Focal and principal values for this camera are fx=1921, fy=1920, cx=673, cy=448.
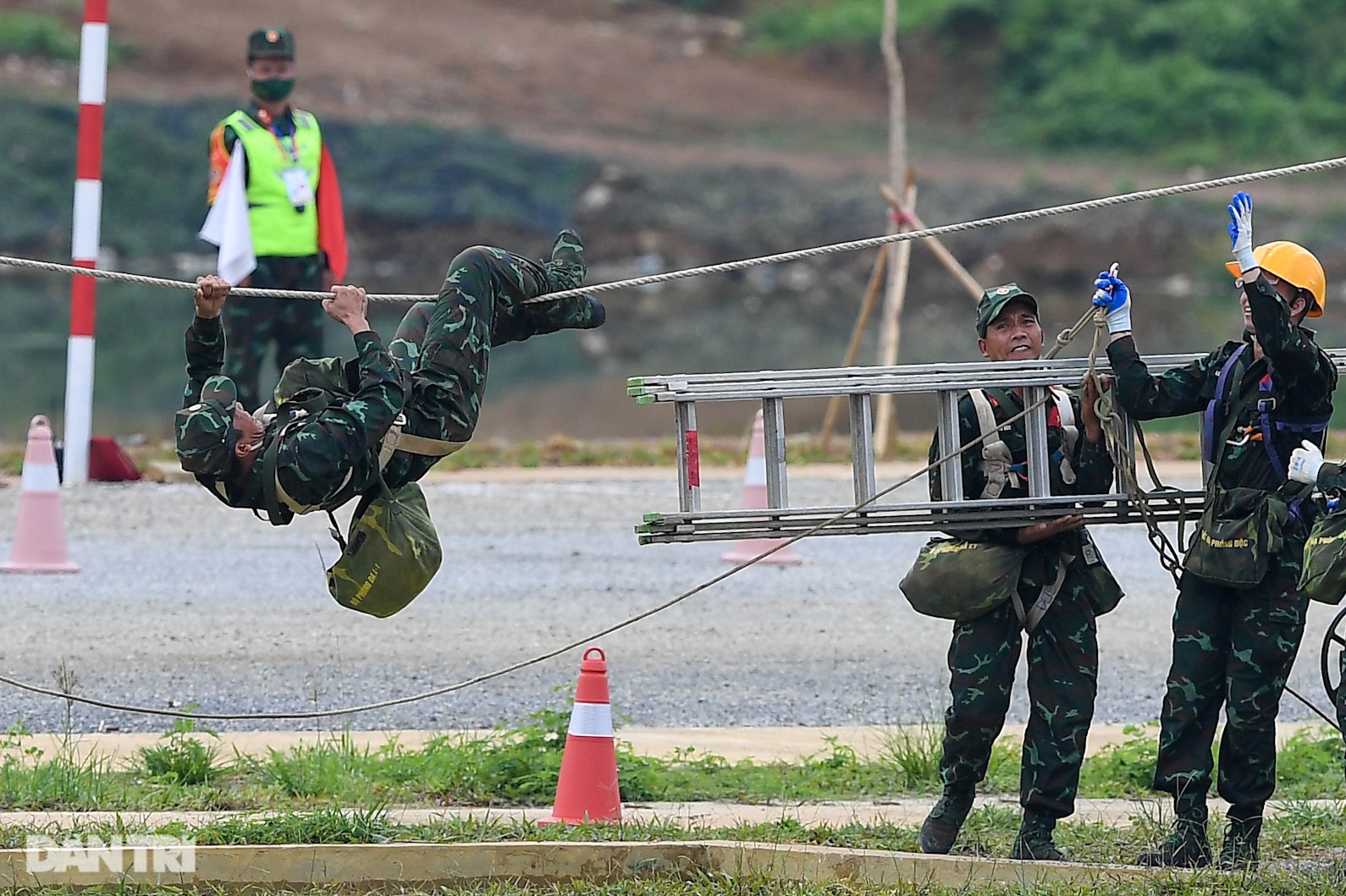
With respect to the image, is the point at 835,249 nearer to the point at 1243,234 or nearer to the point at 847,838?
the point at 1243,234

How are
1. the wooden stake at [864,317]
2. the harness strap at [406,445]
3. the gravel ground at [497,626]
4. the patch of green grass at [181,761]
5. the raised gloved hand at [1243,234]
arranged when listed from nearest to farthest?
→ the raised gloved hand at [1243,234]
the harness strap at [406,445]
the patch of green grass at [181,761]
the gravel ground at [497,626]
the wooden stake at [864,317]

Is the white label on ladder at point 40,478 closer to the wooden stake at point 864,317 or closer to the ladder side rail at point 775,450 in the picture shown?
the wooden stake at point 864,317

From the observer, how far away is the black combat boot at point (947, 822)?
6.00 metres

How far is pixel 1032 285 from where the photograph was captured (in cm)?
3944

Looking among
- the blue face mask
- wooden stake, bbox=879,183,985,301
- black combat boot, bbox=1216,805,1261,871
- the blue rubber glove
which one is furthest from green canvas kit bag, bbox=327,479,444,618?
wooden stake, bbox=879,183,985,301

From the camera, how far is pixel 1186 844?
19.3 ft

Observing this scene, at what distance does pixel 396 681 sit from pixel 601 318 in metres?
2.39

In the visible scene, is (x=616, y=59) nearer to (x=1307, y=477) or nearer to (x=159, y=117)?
(x=159, y=117)

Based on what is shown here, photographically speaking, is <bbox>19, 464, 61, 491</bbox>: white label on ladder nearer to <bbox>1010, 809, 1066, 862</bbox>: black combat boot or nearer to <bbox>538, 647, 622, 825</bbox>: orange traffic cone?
<bbox>538, 647, 622, 825</bbox>: orange traffic cone

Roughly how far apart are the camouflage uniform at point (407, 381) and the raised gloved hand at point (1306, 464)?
2411mm

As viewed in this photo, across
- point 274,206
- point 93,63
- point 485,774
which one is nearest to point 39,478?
point 274,206

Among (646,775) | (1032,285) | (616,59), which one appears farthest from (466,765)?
(616,59)

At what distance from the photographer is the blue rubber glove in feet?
18.9

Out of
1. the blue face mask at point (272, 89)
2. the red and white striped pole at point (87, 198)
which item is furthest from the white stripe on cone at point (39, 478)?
the blue face mask at point (272, 89)
